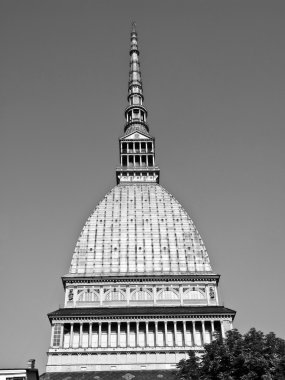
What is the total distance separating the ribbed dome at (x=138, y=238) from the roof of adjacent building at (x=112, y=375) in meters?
18.9

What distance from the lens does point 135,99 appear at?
124312 mm

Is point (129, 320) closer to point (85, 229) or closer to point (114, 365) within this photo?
point (114, 365)

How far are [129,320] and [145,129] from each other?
5363cm

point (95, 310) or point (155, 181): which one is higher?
point (155, 181)

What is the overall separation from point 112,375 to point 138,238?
99.2 feet

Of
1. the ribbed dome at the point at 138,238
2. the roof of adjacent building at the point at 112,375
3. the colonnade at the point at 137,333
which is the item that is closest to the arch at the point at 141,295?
the ribbed dome at the point at 138,238

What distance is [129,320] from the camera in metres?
73.7

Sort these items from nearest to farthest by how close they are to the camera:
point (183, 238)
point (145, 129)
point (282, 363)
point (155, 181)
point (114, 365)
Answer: point (282, 363) < point (114, 365) < point (183, 238) < point (155, 181) < point (145, 129)

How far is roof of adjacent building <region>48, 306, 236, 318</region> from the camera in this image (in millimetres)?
73688

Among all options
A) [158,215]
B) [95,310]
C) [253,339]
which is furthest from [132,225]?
[253,339]

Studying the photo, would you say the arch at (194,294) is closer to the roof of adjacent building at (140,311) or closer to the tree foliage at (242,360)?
the roof of adjacent building at (140,311)

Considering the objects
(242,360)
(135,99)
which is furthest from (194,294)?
(135,99)

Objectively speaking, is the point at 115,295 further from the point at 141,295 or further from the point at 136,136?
the point at 136,136

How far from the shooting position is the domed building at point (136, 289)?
70938 mm
